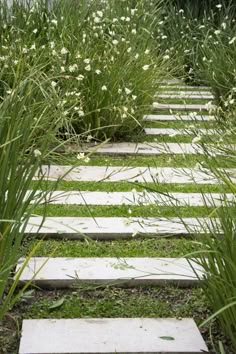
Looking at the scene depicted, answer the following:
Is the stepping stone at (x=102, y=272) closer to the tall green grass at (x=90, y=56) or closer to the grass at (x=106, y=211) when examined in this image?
the grass at (x=106, y=211)

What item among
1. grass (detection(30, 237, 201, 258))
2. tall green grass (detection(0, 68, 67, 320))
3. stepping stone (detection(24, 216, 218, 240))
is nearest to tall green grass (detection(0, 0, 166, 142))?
stepping stone (detection(24, 216, 218, 240))

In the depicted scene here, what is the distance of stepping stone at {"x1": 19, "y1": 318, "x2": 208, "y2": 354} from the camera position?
2.62m

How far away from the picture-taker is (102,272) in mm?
3287

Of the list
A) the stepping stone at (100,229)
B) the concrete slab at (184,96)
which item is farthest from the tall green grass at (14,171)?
the concrete slab at (184,96)

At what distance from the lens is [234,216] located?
8.86 feet

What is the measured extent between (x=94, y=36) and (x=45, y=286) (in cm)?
349

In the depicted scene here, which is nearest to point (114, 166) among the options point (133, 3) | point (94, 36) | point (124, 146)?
point (124, 146)

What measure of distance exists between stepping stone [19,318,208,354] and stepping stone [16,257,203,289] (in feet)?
0.95

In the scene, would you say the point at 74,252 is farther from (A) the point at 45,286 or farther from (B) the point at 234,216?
(B) the point at 234,216

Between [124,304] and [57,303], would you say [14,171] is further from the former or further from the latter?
[124,304]

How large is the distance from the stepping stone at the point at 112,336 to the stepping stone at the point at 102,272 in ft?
0.95

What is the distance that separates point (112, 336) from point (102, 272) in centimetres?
58

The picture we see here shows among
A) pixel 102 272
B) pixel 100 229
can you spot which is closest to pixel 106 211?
pixel 100 229

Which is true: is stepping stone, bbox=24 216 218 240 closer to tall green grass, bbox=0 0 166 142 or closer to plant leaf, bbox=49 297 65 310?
plant leaf, bbox=49 297 65 310
